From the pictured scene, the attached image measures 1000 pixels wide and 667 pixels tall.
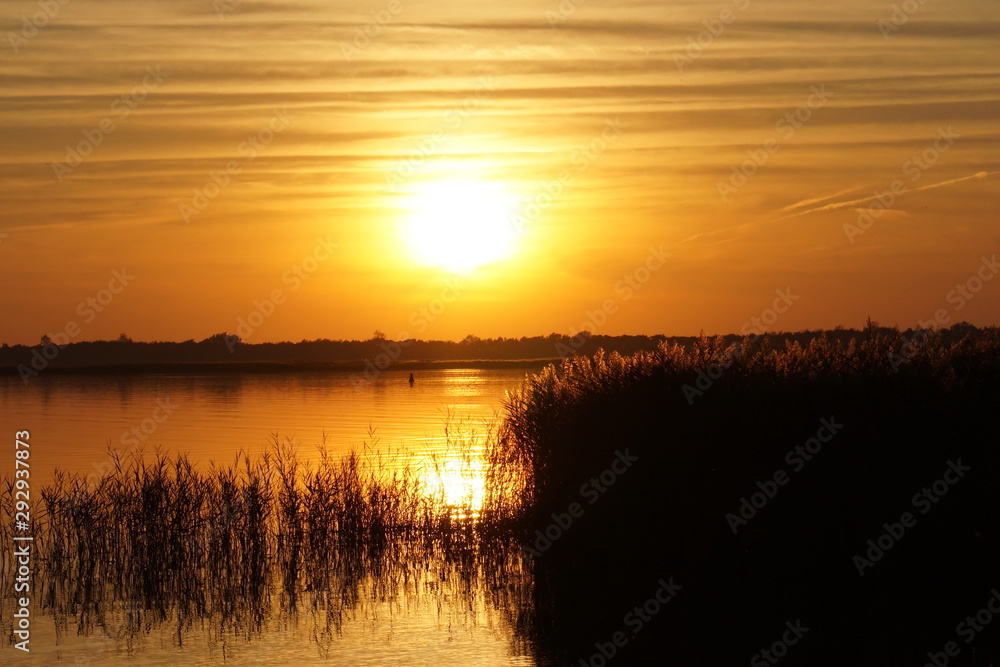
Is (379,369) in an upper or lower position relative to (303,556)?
upper

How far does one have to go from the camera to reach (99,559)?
19.6 meters

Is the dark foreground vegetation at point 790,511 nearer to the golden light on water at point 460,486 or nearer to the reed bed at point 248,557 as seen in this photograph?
the reed bed at point 248,557

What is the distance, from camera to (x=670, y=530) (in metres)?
17.6

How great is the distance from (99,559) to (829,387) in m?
13.3

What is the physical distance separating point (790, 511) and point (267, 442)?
2930 cm

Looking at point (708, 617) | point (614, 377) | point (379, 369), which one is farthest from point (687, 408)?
point (379, 369)

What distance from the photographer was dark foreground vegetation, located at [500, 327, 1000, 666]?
15.0 metres

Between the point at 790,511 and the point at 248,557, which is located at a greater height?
the point at 790,511

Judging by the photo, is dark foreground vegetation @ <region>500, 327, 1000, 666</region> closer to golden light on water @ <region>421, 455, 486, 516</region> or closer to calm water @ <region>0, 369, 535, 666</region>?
calm water @ <region>0, 369, 535, 666</region>

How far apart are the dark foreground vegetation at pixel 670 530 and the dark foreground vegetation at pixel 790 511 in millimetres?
35

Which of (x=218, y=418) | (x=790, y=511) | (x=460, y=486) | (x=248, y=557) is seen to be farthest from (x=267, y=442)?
(x=790, y=511)

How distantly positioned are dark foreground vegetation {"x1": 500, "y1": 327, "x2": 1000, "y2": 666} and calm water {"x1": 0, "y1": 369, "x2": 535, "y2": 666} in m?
1.83

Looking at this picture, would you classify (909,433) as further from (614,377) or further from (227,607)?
(227,607)

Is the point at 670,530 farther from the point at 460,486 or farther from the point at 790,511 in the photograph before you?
the point at 460,486
